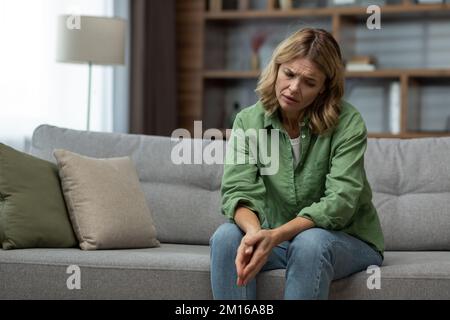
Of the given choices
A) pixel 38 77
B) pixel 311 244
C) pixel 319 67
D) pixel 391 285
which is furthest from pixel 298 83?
pixel 38 77

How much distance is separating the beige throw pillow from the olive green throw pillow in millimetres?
44

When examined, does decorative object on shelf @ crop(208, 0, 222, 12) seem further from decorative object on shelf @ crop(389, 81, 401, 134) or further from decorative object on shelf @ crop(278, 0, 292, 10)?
decorative object on shelf @ crop(389, 81, 401, 134)

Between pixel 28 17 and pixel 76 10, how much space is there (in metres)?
0.44

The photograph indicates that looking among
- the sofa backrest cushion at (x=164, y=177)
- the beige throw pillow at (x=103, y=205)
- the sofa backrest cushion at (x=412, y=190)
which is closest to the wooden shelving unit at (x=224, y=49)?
the sofa backrest cushion at (x=412, y=190)

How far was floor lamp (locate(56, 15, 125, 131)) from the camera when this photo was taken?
3.97m

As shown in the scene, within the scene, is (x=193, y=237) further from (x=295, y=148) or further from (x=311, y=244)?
(x=311, y=244)

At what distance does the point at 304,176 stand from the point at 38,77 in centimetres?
217

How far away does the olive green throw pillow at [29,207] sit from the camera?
2.64m

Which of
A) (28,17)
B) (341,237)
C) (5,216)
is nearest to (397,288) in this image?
(341,237)

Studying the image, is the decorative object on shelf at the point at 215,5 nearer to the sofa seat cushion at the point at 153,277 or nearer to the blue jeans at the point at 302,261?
the sofa seat cushion at the point at 153,277

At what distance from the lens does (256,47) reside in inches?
212

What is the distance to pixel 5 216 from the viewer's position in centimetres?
264

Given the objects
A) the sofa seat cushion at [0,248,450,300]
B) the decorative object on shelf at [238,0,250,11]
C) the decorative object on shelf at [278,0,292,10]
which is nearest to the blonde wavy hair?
the sofa seat cushion at [0,248,450,300]
